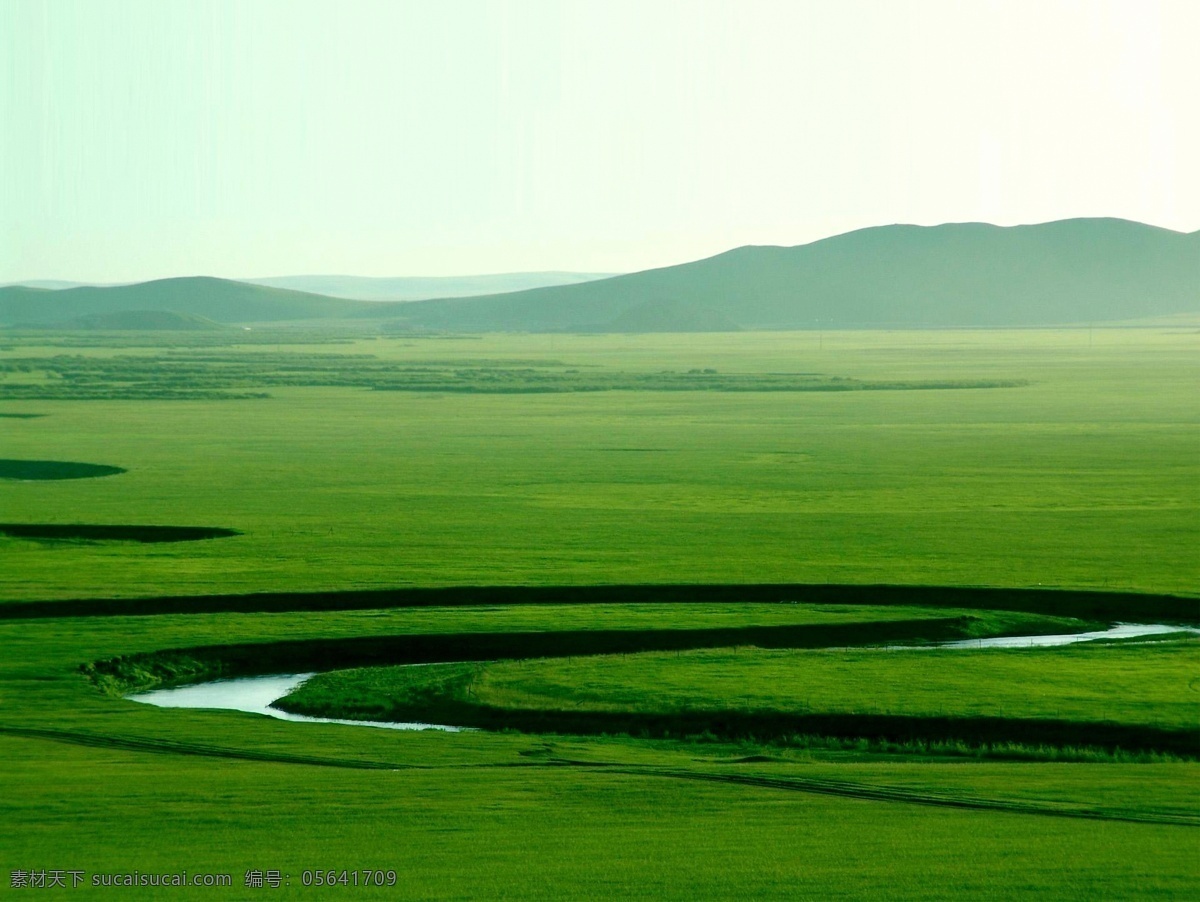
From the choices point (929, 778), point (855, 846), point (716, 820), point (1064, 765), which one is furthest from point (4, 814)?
point (1064, 765)

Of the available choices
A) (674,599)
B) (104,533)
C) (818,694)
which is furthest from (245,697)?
(104,533)

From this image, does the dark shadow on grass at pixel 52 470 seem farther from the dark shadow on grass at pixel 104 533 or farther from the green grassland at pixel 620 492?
the dark shadow on grass at pixel 104 533

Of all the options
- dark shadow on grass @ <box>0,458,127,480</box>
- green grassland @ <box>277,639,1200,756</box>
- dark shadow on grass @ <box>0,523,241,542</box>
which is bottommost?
green grassland @ <box>277,639,1200,756</box>

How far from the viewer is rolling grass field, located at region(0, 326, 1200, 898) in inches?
631

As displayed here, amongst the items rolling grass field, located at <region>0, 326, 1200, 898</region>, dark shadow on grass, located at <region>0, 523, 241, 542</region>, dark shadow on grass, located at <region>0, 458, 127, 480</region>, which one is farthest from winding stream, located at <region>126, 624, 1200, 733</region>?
dark shadow on grass, located at <region>0, 458, 127, 480</region>

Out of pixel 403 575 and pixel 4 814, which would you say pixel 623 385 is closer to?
pixel 403 575

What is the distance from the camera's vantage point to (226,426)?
77.2m

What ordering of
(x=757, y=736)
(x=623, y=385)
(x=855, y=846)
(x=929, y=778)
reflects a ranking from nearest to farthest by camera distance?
1. (x=855, y=846)
2. (x=929, y=778)
3. (x=757, y=736)
4. (x=623, y=385)

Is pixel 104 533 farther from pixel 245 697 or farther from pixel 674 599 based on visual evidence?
pixel 245 697

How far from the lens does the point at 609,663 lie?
25859 millimetres

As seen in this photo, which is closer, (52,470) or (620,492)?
(620,492)

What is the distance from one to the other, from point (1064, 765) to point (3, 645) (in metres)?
17.6

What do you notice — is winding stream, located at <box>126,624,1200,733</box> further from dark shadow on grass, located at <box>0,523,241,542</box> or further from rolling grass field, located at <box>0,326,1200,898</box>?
dark shadow on grass, located at <box>0,523,241,542</box>

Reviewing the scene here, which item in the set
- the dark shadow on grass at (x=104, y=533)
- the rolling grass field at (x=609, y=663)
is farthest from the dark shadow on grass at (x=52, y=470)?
the dark shadow on grass at (x=104, y=533)
